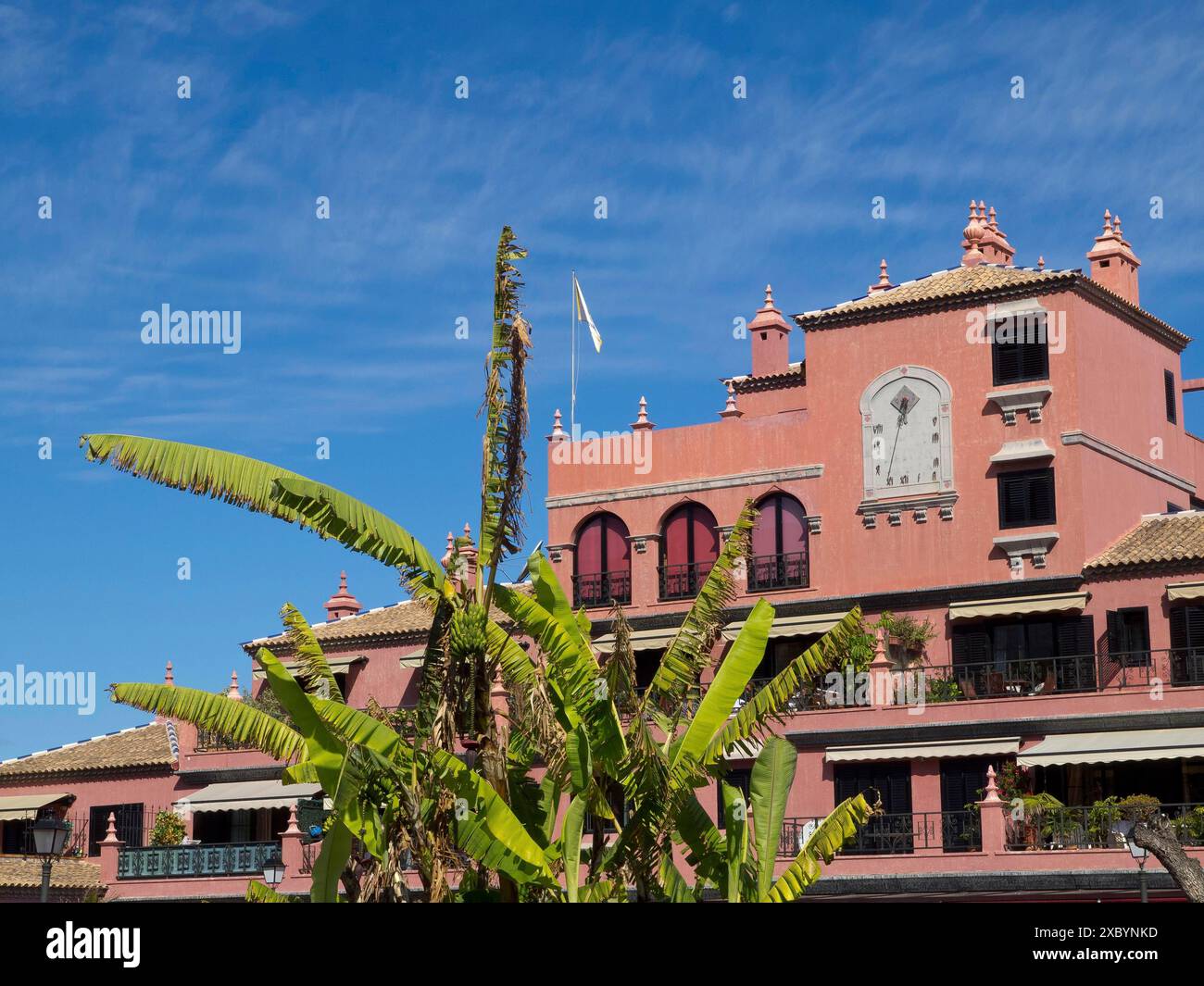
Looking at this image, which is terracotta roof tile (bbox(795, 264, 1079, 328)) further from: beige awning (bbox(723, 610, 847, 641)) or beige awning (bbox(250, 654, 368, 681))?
beige awning (bbox(250, 654, 368, 681))

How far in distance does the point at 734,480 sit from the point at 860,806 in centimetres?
1936

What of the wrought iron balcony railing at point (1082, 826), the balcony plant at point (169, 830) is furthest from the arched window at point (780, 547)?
the balcony plant at point (169, 830)

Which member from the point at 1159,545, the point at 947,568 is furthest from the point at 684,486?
the point at 1159,545

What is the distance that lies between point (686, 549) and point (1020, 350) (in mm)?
9248

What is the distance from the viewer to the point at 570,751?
66.0ft

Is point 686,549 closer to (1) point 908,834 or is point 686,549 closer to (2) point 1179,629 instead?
(1) point 908,834

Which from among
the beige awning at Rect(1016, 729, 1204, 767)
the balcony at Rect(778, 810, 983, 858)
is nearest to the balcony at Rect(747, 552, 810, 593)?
the balcony at Rect(778, 810, 983, 858)

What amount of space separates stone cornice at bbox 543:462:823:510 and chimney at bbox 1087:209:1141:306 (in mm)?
8419

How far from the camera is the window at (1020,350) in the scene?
38875mm

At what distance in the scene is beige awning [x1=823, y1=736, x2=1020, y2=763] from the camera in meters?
36.1

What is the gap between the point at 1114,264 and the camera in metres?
42.5

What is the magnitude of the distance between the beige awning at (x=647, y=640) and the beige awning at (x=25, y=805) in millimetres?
17068
